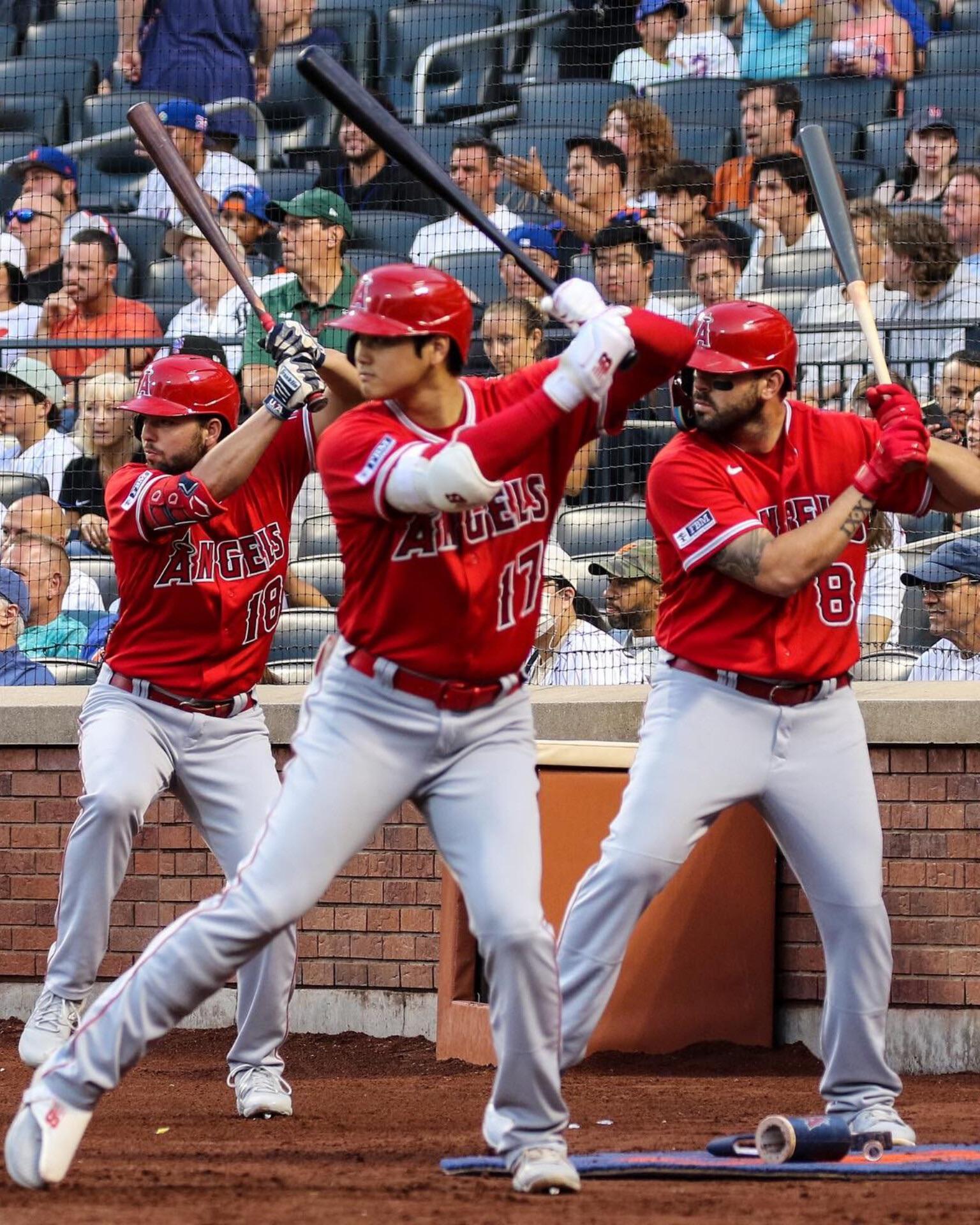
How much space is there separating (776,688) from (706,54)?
628 cm

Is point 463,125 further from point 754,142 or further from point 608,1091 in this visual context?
point 608,1091

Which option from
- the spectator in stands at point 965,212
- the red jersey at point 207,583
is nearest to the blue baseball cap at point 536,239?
the spectator in stands at point 965,212

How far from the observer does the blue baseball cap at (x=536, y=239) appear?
823cm

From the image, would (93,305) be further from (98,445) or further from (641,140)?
(641,140)

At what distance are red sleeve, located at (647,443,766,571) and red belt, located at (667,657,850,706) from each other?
0.26m

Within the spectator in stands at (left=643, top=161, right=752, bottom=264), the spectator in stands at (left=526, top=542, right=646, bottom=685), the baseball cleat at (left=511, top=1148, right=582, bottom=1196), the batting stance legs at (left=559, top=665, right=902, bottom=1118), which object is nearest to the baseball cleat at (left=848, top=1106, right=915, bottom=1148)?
the batting stance legs at (left=559, top=665, right=902, bottom=1118)

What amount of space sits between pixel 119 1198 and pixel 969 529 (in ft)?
14.2

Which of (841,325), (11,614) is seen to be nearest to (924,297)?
(841,325)

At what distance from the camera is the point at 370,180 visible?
9.55 meters

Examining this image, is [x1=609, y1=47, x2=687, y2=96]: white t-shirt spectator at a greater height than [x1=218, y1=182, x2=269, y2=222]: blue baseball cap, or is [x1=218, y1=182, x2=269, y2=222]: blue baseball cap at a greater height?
[x1=609, y1=47, x2=687, y2=96]: white t-shirt spectator

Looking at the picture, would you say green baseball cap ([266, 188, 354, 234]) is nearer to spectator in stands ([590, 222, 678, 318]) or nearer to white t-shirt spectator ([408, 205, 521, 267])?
white t-shirt spectator ([408, 205, 521, 267])

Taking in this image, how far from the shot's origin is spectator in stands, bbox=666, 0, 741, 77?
936 centimetres

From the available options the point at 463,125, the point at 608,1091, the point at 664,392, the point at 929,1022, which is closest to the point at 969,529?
the point at 664,392

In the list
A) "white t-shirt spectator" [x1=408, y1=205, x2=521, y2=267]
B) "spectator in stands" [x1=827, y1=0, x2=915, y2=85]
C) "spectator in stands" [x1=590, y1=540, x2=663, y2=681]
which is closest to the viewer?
"spectator in stands" [x1=590, y1=540, x2=663, y2=681]
